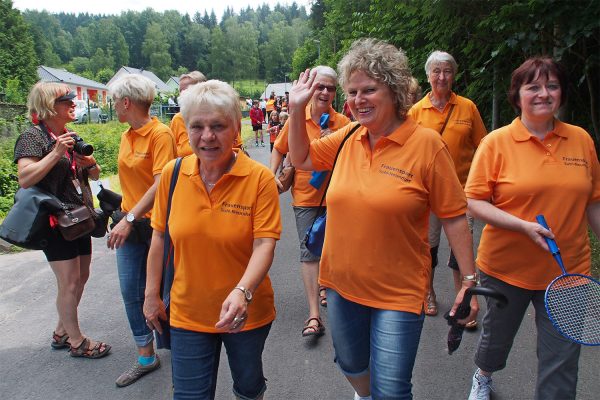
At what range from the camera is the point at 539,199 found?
2533 mm

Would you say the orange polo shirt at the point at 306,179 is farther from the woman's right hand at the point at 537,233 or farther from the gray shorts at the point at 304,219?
the woman's right hand at the point at 537,233

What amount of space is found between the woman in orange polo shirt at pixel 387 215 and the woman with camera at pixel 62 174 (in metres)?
2.09

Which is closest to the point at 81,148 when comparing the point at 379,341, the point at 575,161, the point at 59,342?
the point at 59,342

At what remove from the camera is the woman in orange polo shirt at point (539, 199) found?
2520 millimetres

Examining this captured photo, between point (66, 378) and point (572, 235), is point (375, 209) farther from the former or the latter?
point (66, 378)

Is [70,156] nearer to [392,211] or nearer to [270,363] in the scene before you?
[270,363]

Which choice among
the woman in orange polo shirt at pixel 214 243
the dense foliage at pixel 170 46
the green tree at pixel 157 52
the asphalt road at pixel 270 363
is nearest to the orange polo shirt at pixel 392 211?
the woman in orange polo shirt at pixel 214 243

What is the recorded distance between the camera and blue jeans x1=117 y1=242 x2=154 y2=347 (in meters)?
3.48

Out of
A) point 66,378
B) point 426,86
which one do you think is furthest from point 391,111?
point 426,86

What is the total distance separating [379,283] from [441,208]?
450 millimetres

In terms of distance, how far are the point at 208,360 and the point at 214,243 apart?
23.1 inches

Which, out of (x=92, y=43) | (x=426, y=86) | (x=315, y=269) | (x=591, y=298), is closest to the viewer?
(x=591, y=298)

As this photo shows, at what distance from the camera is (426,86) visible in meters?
9.86

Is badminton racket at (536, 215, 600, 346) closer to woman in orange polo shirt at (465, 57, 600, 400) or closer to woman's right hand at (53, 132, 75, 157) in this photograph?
woman in orange polo shirt at (465, 57, 600, 400)
